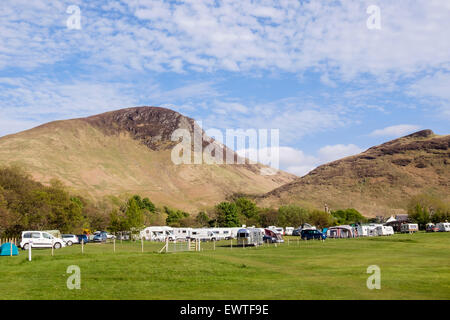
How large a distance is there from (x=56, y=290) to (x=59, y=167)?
6638 inches

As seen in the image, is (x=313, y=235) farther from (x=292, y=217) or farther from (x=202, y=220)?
(x=202, y=220)

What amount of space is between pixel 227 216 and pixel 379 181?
7469 centimetres

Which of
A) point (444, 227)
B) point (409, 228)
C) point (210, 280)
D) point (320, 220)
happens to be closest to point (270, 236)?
point (210, 280)

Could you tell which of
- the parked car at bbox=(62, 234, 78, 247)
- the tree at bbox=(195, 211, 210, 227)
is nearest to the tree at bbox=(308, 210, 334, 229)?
the tree at bbox=(195, 211, 210, 227)

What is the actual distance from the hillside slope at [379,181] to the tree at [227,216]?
156 ft

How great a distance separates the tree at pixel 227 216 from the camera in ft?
379

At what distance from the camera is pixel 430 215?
118 meters

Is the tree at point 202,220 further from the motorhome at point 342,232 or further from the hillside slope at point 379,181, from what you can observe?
the hillside slope at point 379,181

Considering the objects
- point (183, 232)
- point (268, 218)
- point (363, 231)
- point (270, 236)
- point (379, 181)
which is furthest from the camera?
point (379, 181)

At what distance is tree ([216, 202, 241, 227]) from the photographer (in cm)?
11562

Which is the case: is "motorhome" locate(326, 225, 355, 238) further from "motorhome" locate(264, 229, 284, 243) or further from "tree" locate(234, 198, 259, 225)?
"tree" locate(234, 198, 259, 225)

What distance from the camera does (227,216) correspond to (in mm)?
115938

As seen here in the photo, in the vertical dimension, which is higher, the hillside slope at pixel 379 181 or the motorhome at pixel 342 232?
the hillside slope at pixel 379 181

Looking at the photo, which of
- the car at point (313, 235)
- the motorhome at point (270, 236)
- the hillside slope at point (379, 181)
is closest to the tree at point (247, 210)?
the hillside slope at point (379, 181)
